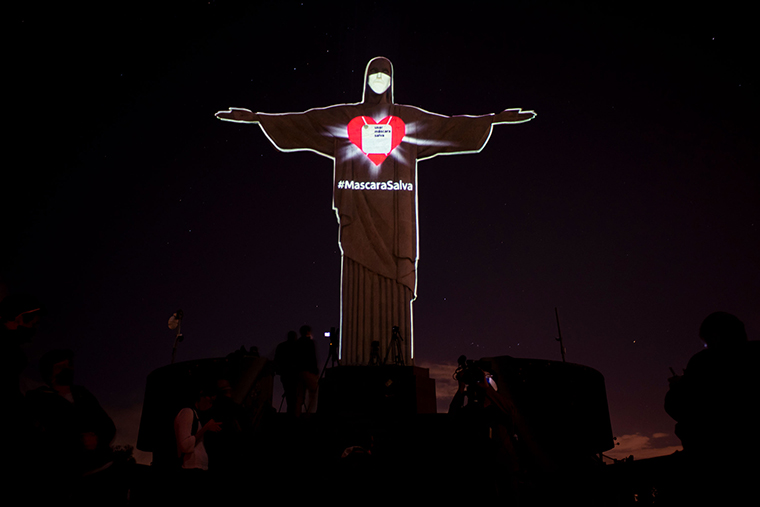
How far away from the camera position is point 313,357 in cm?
715

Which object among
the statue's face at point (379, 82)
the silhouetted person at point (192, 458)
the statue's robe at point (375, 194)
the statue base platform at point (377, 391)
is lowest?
the silhouetted person at point (192, 458)

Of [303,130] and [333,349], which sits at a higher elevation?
[303,130]

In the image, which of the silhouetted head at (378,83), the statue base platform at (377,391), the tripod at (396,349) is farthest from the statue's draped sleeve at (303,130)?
the statue base platform at (377,391)

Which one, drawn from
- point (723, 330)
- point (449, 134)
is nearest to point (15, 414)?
point (723, 330)

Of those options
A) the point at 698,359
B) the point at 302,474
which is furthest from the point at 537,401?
the point at 698,359

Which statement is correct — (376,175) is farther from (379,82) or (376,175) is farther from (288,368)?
(288,368)

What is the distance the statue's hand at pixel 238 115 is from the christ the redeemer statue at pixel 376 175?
19 millimetres

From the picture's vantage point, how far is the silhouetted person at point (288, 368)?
6.98m

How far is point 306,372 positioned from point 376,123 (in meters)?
5.23

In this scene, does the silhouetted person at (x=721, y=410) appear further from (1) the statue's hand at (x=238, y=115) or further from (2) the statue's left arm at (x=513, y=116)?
(1) the statue's hand at (x=238, y=115)

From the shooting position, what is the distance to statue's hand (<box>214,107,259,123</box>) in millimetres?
9367

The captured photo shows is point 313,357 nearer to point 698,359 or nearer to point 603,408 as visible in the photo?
point 603,408

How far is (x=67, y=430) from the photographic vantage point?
3111 millimetres

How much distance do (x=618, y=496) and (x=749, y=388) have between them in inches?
70.9
